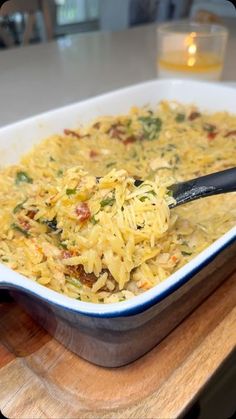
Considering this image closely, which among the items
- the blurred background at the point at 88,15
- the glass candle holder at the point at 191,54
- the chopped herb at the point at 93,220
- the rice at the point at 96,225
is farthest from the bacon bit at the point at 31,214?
the blurred background at the point at 88,15

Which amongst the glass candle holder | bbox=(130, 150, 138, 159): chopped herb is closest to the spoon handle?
bbox=(130, 150, 138, 159): chopped herb

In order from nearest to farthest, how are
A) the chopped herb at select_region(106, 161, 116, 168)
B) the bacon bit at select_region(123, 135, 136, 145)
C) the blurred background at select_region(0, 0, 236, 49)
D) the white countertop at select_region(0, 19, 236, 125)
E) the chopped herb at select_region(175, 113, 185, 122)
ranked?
the chopped herb at select_region(106, 161, 116, 168) < the bacon bit at select_region(123, 135, 136, 145) < the chopped herb at select_region(175, 113, 185, 122) < the white countertop at select_region(0, 19, 236, 125) < the blurred background at select_region(0, 0, 236, 49)

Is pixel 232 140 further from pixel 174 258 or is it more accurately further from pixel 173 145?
pixel 174 258

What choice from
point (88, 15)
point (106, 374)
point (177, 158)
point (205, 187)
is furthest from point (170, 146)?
point (88, 15)

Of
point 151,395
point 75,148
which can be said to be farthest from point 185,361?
point 75,148

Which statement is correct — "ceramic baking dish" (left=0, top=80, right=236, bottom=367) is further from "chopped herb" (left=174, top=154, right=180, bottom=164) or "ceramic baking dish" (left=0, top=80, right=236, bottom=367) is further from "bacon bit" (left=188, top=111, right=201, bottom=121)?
"bacon bit" (left=188, top=111, right=201, bottom=121)

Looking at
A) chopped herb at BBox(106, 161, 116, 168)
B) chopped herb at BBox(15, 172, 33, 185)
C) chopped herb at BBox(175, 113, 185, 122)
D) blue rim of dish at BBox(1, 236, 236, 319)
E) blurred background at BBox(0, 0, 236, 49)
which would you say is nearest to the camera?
blue rim of dish at BBox(1, 236, 236, 319)

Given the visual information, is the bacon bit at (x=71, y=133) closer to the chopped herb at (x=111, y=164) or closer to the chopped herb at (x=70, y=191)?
the chopped herb at (x=111, y=164)
